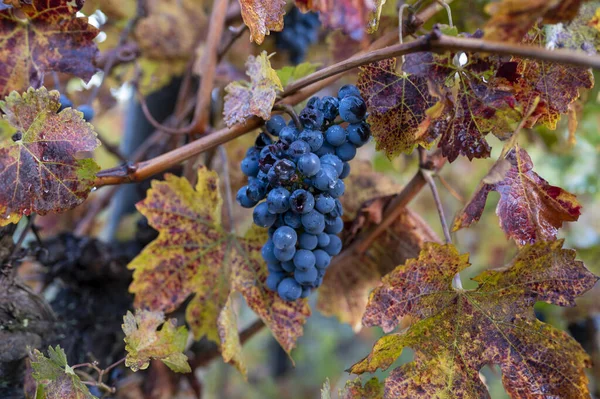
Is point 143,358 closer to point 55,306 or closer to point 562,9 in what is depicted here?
point 55,306

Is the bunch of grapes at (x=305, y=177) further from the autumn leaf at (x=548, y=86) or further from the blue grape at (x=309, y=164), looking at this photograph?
the autumn leaf at (x=548, y=86)

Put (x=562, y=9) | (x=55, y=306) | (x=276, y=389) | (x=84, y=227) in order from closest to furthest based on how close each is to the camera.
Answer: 1. (x=562, y=9)
2. (x=55, y=306)
3. (x=84, y=227)
4. (x=276, y=389)

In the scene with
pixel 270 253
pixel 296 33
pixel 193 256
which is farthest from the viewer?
pixel 296 33

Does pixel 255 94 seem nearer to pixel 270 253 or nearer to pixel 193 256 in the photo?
pixel 270 253

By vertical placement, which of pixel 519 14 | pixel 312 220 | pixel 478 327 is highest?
pixel 519 14

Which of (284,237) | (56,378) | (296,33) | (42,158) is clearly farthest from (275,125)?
(296,33)

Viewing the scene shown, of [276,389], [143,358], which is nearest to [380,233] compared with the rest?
[143,358]
